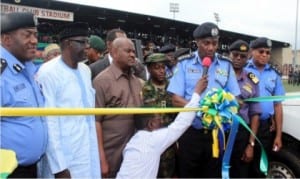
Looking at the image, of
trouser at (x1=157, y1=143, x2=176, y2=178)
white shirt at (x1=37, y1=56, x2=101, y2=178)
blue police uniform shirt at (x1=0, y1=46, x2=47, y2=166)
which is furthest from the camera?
trouser at (x1=157, y1=143, x2=176, y2=178)

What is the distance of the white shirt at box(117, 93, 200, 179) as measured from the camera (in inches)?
113

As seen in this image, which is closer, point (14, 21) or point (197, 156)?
point (14, 21)

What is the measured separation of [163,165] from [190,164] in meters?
0.22

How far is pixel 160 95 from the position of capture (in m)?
3.44

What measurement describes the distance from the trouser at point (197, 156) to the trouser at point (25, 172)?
4.42ft

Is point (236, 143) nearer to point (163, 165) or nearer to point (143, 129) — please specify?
point (163, 165)

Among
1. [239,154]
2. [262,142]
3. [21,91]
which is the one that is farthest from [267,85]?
[21,91]

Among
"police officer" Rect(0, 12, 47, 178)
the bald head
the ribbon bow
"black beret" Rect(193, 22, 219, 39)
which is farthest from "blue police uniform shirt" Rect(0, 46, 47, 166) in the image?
"black beret" Rect(193, 22, 219, 39)

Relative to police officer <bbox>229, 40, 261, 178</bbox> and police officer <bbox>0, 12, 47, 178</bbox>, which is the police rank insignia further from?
police officer <bbox>0, 12, 47, 178</bbox>

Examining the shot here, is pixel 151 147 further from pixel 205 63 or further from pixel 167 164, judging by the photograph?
pixel 205 63

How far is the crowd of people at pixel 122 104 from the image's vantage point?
2521 millimetres

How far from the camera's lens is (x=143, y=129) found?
9.98ft

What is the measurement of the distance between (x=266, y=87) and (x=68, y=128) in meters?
2.13

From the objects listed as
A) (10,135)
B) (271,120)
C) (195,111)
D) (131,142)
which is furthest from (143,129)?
(271,120)
